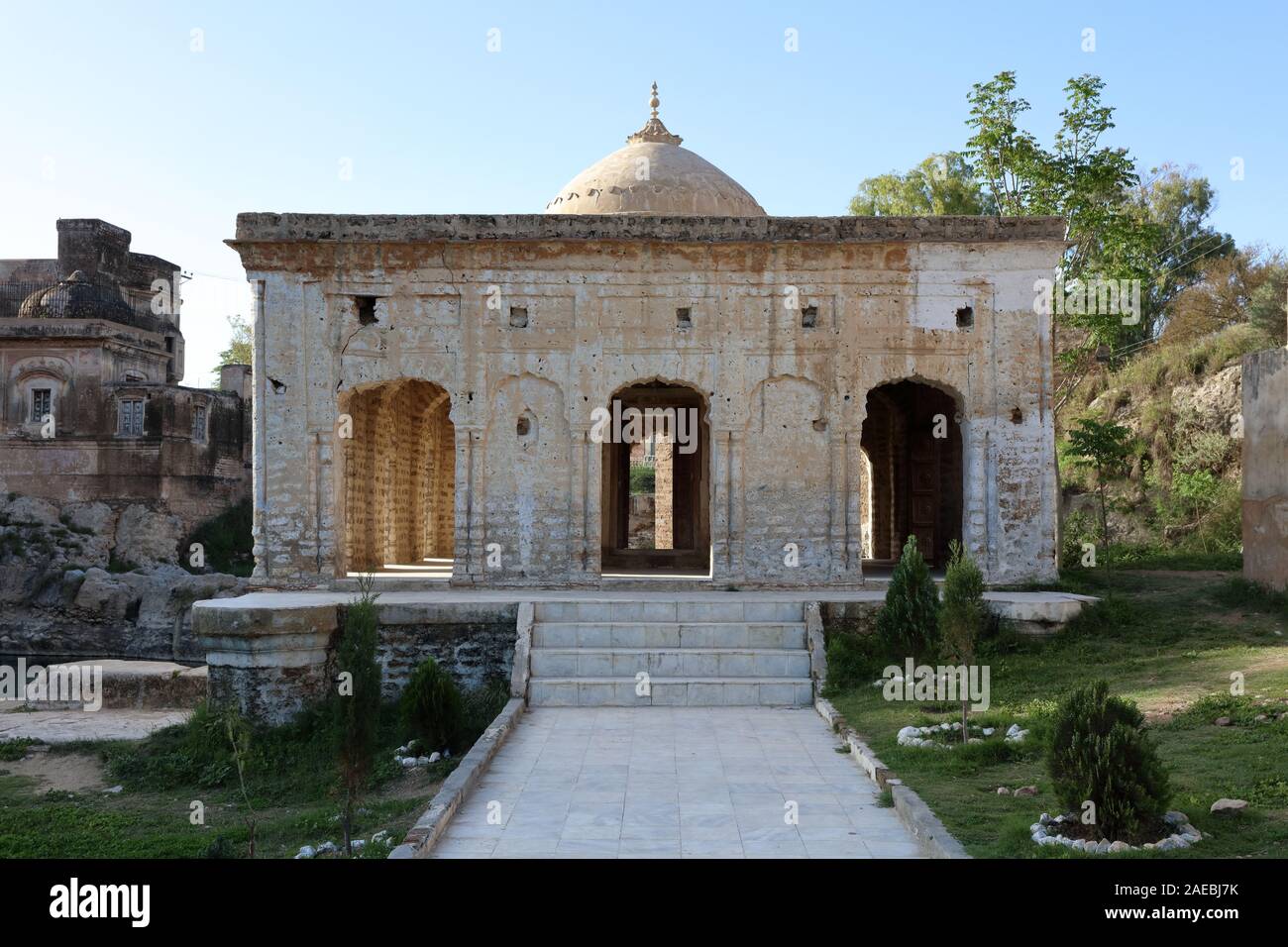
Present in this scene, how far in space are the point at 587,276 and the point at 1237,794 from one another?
11533 millimetres

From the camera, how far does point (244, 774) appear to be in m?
11.9

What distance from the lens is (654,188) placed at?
62.2ft

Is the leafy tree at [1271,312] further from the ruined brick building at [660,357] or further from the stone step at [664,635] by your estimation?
the stone step at [664,635]

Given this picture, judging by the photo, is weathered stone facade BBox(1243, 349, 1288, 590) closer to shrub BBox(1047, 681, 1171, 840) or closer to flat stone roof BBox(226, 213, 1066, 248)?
flat stone roof BBox(226, 213, 1066, 248)

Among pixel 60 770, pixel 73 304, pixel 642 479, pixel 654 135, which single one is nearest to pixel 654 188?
pixel 654 135

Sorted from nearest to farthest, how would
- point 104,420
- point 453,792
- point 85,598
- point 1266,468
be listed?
point 453,792, point 1266,468, point 85,598, point 104,420

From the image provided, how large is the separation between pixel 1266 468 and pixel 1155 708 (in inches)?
232

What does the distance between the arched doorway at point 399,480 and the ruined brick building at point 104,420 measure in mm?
15173

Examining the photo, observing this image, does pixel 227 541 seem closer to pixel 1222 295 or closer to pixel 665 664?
pixel 665 664

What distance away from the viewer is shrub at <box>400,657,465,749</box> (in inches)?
468

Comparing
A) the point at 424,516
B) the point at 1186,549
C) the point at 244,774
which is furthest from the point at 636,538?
the point at 244,774

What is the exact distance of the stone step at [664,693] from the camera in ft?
41.2

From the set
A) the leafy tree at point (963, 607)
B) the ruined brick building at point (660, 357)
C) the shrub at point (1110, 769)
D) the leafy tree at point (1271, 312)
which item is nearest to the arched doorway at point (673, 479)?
the ruined brick building at point (660, 357)
